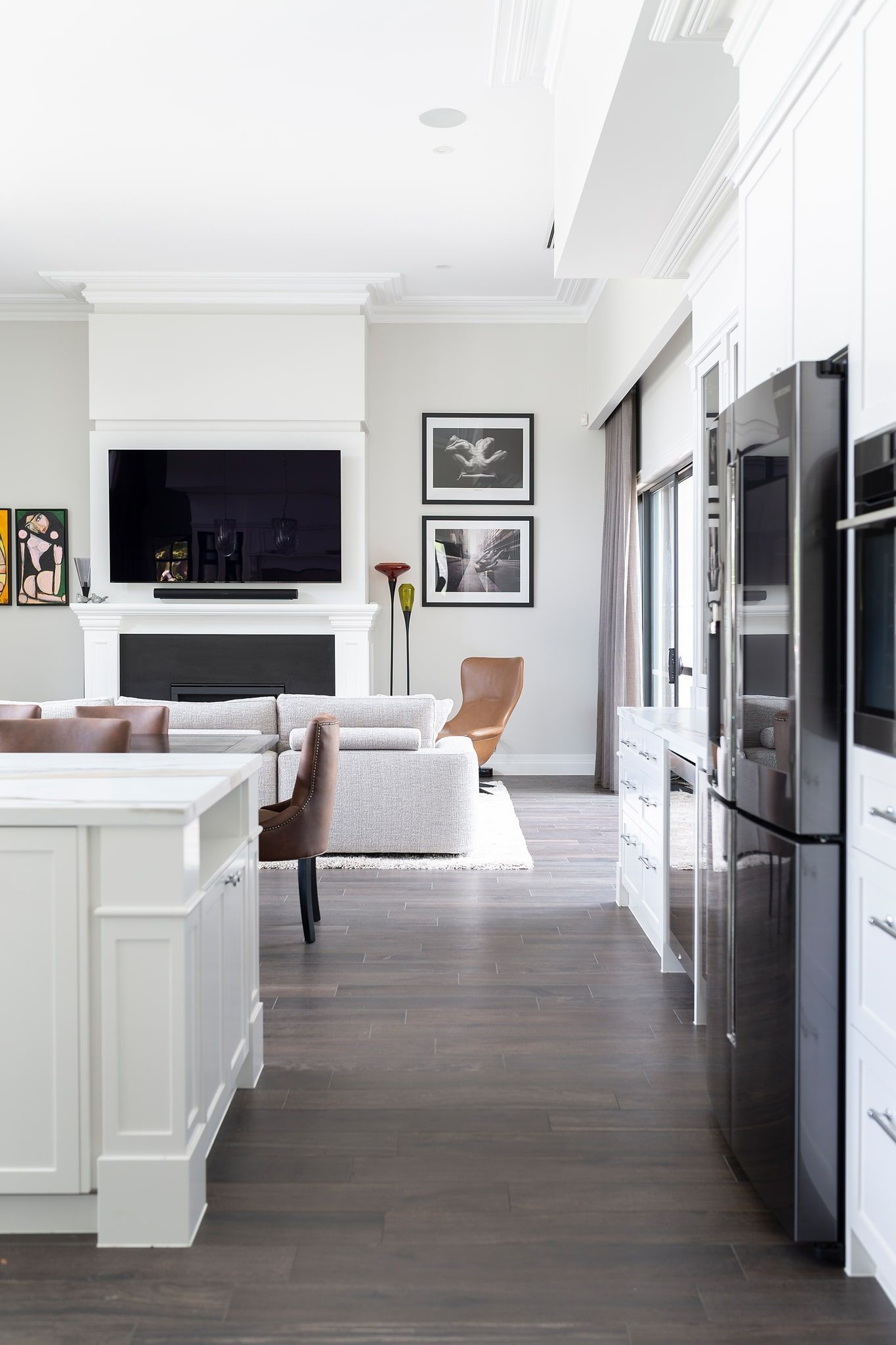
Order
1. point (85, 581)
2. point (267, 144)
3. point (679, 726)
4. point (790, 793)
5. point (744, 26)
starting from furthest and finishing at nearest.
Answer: point (85, 581) → point (267, 144) → point (679, 726) → point (744, 26) → point (790, 793)

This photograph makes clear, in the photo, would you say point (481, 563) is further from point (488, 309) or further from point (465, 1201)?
point (465, 1201)

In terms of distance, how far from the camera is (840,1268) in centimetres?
181

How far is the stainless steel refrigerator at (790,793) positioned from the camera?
1.80 m

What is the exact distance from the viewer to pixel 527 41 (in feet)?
12.9

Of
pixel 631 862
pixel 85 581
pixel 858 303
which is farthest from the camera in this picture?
pixel 85 581

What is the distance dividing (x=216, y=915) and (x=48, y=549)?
6.10 metres

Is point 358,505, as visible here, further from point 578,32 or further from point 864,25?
point 864,25

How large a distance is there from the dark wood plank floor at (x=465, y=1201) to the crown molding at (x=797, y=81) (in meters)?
2.19

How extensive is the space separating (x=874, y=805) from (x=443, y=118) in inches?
167

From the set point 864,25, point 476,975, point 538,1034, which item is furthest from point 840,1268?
point 864,25

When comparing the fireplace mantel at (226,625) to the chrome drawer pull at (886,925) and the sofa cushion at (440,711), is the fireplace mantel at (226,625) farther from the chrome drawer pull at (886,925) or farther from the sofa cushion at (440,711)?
the chrome drawer pull at (886,925)

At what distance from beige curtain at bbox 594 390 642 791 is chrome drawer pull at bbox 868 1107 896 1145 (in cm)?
519

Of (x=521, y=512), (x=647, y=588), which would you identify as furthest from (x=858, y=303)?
(x=521, y=512)

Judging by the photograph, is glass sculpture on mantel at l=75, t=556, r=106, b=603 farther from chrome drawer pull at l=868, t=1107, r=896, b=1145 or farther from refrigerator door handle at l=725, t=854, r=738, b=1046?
chrome drawer pull at l=868, t=1107, r=896, b=1145
